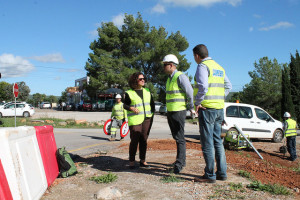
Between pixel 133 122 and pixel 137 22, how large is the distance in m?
39.5

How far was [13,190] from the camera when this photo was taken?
292 cm

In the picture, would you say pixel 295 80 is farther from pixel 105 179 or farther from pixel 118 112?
pixel 105 179

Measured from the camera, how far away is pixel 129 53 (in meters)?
44.3

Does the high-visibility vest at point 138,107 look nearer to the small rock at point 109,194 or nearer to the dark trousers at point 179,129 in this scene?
the dark trousers at point 179,129

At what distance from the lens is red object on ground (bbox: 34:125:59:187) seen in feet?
13.9

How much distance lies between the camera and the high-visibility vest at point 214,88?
14.2 ft

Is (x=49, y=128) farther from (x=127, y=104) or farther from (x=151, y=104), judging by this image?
(x=151, y=104)

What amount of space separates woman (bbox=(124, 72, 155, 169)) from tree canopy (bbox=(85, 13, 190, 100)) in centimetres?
3451

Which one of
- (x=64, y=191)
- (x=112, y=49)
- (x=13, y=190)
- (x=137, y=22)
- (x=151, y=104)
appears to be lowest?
(x=64, y=191)

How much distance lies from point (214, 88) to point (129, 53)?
4071 centimetres

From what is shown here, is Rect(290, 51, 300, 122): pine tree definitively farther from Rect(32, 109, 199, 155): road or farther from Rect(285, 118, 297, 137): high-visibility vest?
Rect(285, 118, 297, 137): high-visibility vest

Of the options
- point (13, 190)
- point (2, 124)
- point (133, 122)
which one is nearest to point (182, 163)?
point (133, 122)

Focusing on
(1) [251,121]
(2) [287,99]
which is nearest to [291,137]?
(1) [251,121]

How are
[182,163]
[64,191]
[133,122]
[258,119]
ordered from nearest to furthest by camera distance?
[64,191] < [182,163] < [133,122] < [258,119]
